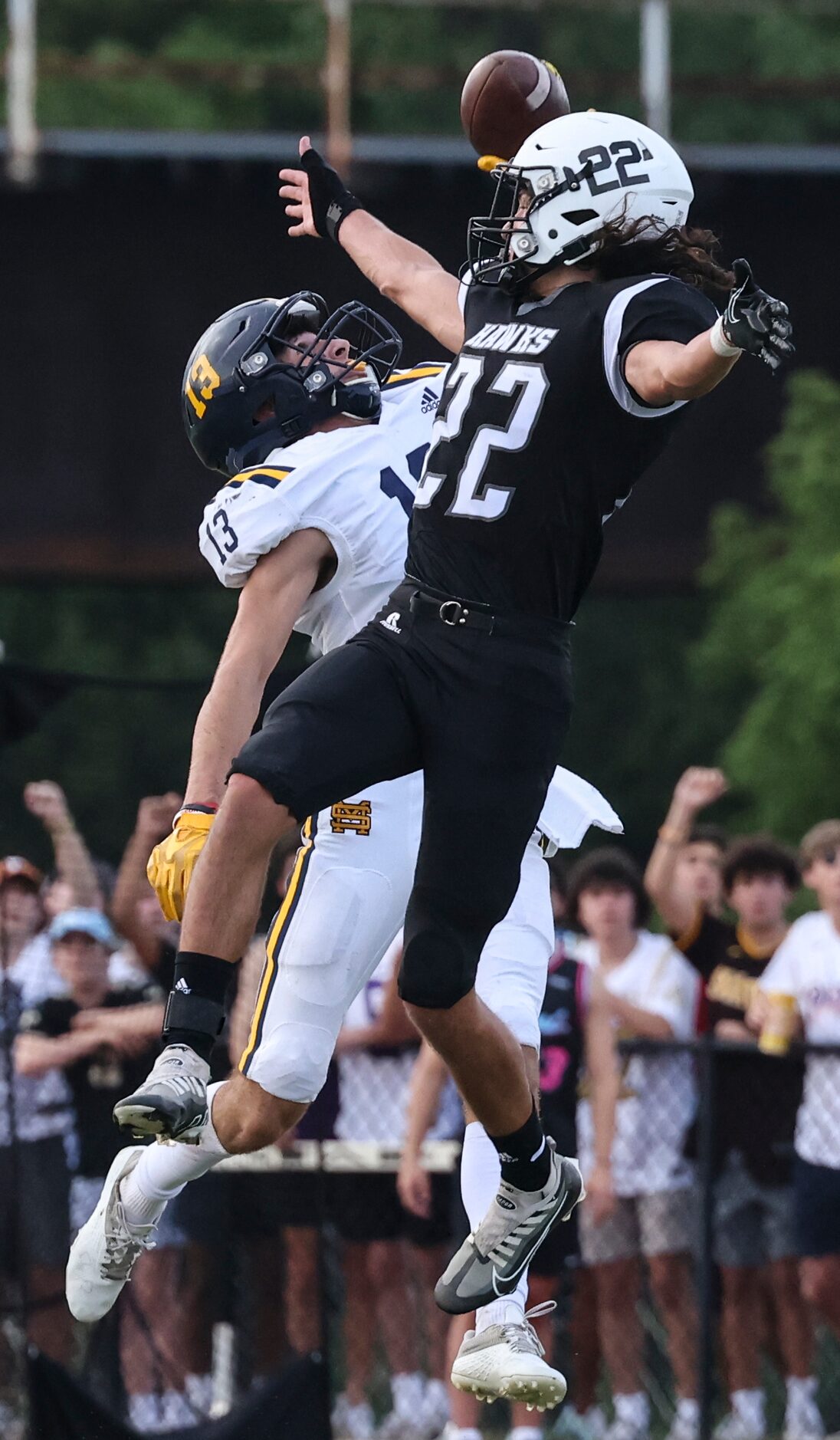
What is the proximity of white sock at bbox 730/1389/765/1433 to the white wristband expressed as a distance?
14.8ft

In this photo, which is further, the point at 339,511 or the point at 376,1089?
the point at 376,1089

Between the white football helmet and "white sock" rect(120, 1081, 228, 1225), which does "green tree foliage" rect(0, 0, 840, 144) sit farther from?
"white sock" rect(120, 1081, 228, 1225)

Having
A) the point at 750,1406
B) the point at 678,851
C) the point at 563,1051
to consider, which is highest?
the point at 678,851

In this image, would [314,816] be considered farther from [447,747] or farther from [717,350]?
[717,350]

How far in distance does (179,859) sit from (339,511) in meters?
0.91

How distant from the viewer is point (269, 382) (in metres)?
5.55

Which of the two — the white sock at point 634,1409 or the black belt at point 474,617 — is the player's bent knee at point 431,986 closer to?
the black belt at point 474,617

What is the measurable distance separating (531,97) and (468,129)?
0.18 m

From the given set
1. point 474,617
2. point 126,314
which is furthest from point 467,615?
point 126,314

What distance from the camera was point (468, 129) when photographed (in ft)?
19.0

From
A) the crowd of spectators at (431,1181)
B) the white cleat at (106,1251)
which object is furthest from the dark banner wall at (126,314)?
the white cleat at (106,1251)

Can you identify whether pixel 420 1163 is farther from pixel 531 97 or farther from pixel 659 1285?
pixel 531 97

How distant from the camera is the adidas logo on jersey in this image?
4.84 m

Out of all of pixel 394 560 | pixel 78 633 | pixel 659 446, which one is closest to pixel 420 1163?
pixel 394 560
